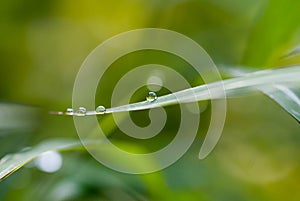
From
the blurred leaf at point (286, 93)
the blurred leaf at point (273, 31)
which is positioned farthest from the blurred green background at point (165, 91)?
the blurred leaf at point (286, 93)

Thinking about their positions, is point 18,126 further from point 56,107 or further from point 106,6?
point 106,6

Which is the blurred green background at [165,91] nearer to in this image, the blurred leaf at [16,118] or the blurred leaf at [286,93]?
the blurred leaf at [16,118]

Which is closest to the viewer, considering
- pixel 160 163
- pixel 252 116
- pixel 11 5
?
pixel 160 163

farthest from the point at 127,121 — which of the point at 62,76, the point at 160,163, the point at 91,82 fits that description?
the point at 62,76

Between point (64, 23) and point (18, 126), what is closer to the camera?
point (18, 126)

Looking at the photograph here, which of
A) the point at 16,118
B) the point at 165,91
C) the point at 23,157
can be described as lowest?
the point at 23,157

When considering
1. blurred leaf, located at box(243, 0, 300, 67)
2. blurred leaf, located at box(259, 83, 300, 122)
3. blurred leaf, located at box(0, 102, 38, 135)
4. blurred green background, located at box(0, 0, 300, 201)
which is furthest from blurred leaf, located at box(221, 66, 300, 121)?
blurred leaf, located at box(0, 102, 38, 135)

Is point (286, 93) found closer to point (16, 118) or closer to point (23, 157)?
point (23, 157)

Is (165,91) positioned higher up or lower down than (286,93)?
higher up

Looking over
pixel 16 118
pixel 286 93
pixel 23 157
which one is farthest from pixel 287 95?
Result: pixel 16 118
